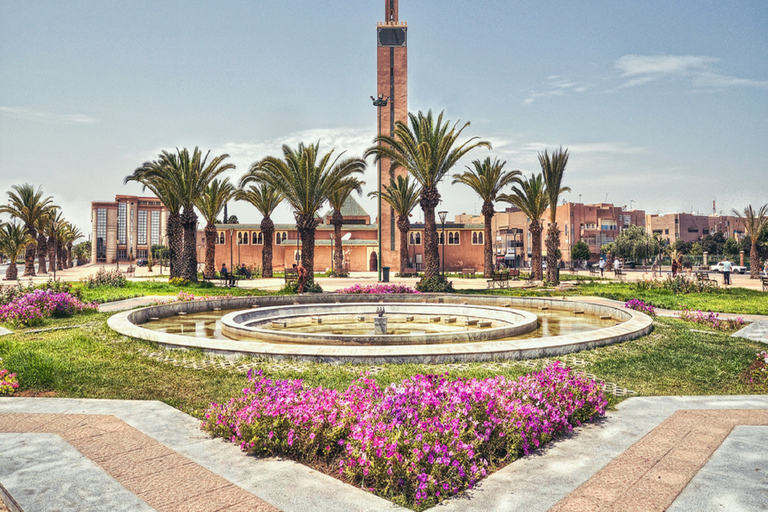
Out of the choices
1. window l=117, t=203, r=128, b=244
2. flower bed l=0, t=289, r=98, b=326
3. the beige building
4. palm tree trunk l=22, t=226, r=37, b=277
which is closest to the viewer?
flower bed l=0, t=289, r=98, b=326

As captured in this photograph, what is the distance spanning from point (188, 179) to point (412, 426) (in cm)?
2609

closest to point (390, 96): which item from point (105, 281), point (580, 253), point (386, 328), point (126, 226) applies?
point (105, 281)

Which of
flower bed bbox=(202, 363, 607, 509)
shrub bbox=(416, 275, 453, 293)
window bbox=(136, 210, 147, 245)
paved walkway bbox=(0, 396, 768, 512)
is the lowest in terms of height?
shrub bbox=(416, 275, 453, 293)

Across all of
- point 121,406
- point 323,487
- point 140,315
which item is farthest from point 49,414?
point 140,315

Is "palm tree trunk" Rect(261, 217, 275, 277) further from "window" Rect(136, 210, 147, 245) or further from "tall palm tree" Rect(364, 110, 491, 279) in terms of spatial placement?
"window" Rect(136, 210, 147, 245)

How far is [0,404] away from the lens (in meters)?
5.34

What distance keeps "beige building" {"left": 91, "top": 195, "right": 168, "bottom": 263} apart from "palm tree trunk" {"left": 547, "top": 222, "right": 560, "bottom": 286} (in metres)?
87.2

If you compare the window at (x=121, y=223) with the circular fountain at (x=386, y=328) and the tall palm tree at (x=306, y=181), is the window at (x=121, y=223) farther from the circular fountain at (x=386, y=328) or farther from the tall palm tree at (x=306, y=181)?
Result: the circular fountain at (x=386, y=328)

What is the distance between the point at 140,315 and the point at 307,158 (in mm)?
11954

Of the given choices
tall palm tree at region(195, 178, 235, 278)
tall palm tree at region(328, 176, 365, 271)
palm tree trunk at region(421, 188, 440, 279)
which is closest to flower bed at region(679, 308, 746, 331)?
palm tree trunk at region(421, 188, 440, 279)

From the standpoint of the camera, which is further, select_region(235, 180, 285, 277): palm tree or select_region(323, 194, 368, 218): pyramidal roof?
select_region(323, 194, 368, 218): pyramidal roof

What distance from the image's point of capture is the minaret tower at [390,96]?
44312 mm

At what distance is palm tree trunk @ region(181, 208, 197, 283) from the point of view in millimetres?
27641

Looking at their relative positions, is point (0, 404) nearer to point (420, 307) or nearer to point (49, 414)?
point (49, 414)
